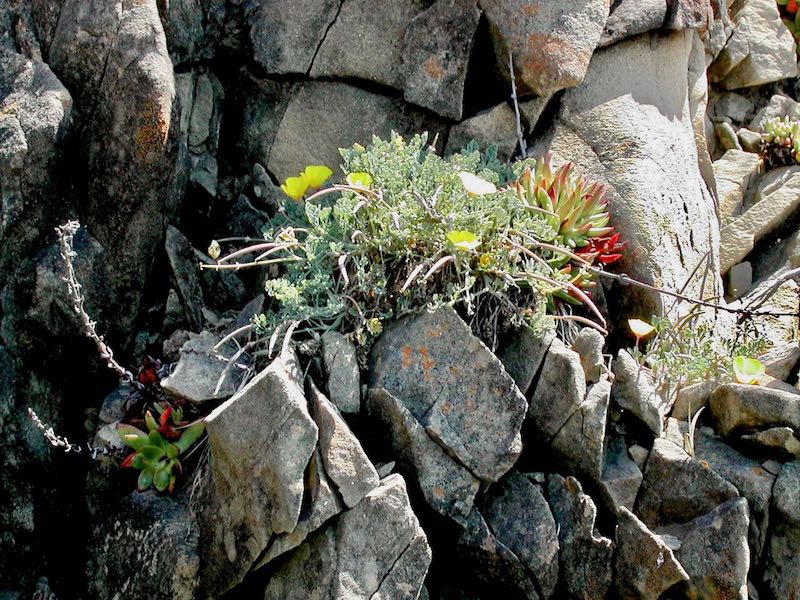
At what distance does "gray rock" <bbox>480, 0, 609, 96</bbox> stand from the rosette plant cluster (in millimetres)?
831

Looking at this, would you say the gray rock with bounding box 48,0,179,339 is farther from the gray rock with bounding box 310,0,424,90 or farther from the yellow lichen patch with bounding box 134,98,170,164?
the gray rock with bounding box 310,0,424,90

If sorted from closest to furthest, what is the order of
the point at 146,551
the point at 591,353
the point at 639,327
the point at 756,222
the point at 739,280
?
the point at 146,551 < the point at 591,353 < the point at 639,327 < the point at 739,280 < the point at 756,222

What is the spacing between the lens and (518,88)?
5859 mm

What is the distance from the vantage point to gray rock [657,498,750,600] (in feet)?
14.8

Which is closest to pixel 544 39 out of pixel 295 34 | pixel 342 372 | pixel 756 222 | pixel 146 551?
pixel 295 34

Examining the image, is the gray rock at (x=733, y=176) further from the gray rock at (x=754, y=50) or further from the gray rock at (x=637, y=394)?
the gray rock at (x=637, y=394)

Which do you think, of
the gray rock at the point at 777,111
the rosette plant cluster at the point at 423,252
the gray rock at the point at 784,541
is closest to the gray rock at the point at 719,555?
the gray rock at the point at 784,541

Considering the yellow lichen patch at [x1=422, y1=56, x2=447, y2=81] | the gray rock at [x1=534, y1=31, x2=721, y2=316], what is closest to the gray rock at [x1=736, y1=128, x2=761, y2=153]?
the gray rock at [x1=534, y1=31, x2=721, y2=316]

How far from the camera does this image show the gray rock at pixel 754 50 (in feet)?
24.7

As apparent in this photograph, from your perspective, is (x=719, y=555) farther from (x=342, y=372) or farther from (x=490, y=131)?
(x=490, y=131)

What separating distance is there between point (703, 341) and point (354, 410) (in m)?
2.12

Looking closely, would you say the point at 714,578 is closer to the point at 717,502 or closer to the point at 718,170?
the point at 717,502

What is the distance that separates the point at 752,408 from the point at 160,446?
295cm

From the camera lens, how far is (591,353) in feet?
16.4
